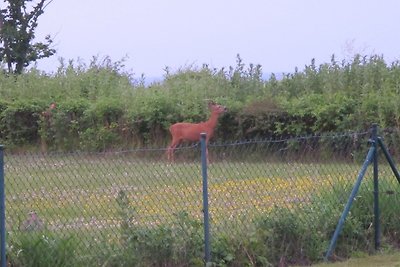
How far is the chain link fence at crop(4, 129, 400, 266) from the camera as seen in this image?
8170mm

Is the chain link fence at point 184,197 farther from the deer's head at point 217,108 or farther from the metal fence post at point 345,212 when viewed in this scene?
the deer's head at point 217,108

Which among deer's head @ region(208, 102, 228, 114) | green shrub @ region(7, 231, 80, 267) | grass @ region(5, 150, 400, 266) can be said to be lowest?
green shrub @ region(7, 231, 80, 267)

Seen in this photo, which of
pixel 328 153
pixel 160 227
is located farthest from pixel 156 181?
pixel 160 227

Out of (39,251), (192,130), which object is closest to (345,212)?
(39,251)

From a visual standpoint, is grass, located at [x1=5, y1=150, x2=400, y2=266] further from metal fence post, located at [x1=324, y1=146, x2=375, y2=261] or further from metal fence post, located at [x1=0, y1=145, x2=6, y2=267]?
metal fence post, located at [x1=0, y1=145, x2=6, y2=267]

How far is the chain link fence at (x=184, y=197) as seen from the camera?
8.17 metres

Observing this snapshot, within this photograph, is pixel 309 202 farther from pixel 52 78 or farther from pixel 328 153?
pixel 52 78

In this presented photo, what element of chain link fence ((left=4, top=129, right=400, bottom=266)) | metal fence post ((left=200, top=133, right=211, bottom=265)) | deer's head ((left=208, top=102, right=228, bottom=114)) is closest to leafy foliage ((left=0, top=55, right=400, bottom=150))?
deer's head ((left=208, top=102, right=228, bottom=114))

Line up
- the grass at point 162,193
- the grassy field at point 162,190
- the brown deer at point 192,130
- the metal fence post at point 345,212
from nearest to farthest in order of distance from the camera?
the grass at point 162,193
the metal fence post at point 345,212
the grassy field at point 162,190
the brown deer at point 192,130

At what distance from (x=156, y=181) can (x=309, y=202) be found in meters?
2.48

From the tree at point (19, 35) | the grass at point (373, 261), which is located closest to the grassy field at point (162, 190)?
the grass at point (373, 261)

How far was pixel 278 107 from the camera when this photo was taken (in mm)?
19891

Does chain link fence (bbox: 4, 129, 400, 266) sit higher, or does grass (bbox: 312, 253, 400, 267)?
chain link fence (bbox: 4, 129, 400, 266)

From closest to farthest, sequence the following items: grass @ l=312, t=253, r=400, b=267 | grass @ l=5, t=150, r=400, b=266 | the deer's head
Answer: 1. grass @ l=5, t=150, r=400, b=266
2. grass @ l=312, t=253, r=400, b=267
3. the deer's head
